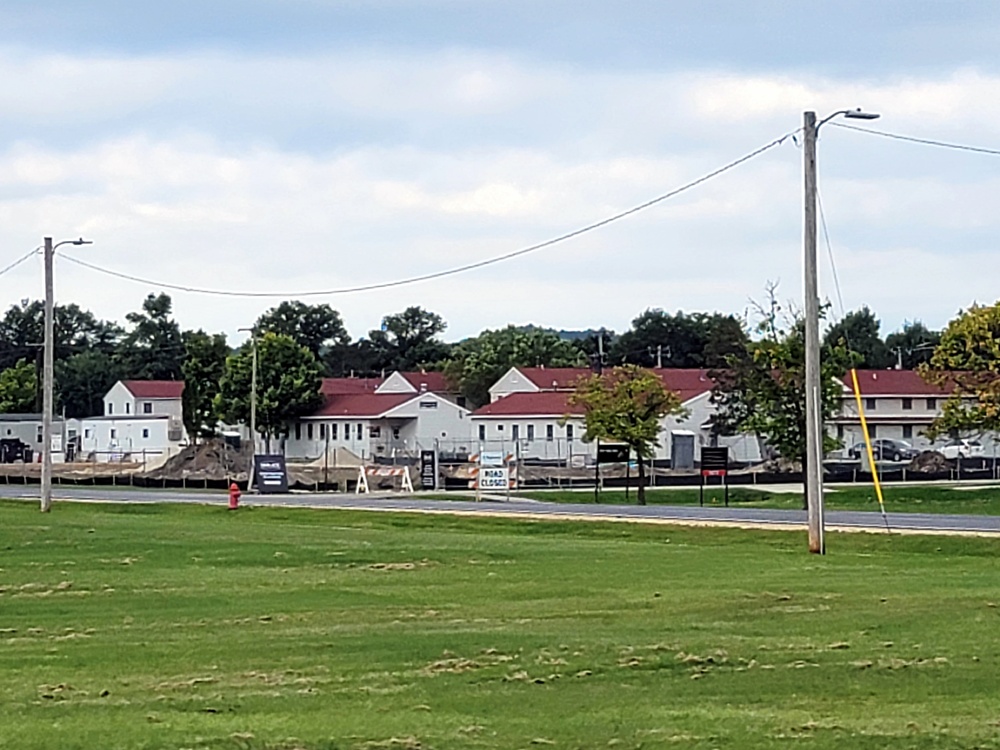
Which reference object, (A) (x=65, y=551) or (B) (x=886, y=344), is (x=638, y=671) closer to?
(A) (x=65, y=551)

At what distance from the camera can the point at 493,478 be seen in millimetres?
60188

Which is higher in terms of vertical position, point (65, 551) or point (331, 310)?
point (331, 310)

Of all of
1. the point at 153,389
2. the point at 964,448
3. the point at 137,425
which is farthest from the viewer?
the point at 153,389

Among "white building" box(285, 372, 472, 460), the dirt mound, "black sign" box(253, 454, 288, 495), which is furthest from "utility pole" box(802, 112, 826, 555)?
"white building" box(285, 372, 472, 460)

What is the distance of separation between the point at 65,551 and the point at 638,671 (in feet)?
62.5

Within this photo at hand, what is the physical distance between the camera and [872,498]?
5953cm

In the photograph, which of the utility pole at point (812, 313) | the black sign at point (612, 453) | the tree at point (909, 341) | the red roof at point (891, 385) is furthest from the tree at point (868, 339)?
the utility pole at point (812, 313)

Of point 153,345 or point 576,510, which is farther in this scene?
point 153,345

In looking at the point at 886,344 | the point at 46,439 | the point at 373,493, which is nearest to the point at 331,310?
the point at 886,344

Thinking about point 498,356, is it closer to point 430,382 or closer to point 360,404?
point 430,382

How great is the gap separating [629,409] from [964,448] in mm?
41473

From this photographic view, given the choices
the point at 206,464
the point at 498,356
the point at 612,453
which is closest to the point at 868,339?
the point at 498,356

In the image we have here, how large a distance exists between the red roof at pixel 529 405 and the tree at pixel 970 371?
40.2 meters

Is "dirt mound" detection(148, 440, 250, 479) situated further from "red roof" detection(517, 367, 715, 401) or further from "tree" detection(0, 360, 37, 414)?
"tree" detection(0, 360, 37, 414)
